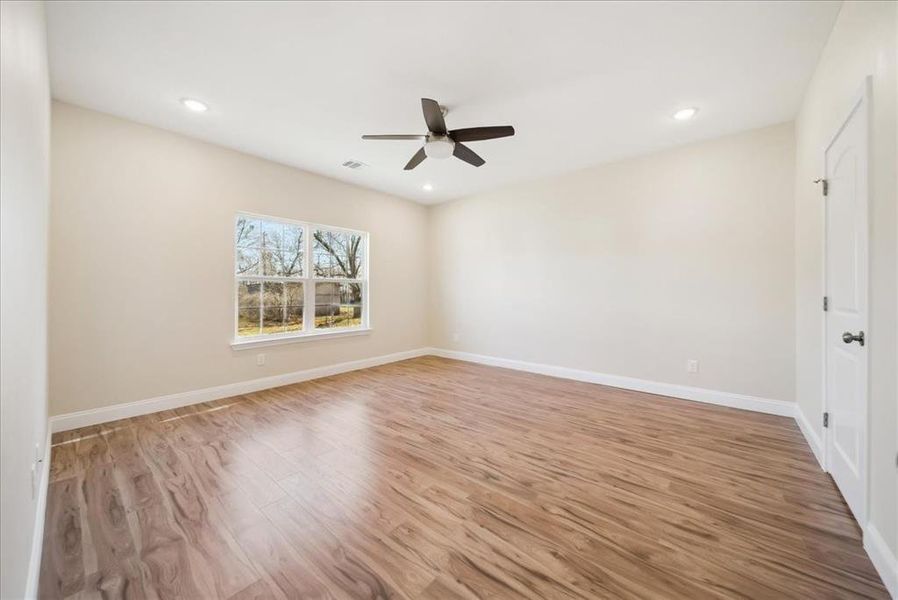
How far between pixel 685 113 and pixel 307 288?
457 cm

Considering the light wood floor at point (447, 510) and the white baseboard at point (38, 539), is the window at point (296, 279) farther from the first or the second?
the white baseboard at point (38, 539)

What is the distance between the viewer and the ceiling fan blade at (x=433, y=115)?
88.4 inches

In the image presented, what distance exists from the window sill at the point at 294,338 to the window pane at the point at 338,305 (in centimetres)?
14

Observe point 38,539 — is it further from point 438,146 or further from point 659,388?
point 659,388

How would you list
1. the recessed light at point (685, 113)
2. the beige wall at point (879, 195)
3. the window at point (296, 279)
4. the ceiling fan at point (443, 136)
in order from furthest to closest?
the window at point (296, 279) < the recessed light at point (685, 113) < the ceiling fan at point (443, 136) < the beige wall at point (879, 195)

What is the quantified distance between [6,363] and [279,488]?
1.42 meters

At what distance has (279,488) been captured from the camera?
200 centimetres

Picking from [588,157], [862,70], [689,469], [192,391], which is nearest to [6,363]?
[192,391]

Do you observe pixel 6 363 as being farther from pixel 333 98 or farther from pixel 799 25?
pixel 799 25

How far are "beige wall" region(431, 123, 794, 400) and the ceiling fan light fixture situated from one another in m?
2.34

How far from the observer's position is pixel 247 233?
399cm

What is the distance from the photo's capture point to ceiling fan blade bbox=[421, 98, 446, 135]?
224 cm

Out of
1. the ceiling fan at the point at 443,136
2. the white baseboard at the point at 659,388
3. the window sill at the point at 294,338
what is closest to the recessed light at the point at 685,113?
the ceiling fan at the point at 443,136

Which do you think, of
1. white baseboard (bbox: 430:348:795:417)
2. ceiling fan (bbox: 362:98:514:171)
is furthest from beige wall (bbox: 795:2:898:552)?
white baseboard (bbox: 430:348:795:417)
